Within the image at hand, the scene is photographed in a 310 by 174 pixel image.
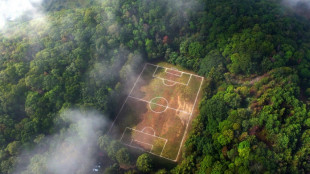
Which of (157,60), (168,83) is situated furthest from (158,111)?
(157,60)

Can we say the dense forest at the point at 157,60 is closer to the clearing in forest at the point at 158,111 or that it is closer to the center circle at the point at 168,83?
the clearing in forest at the point at 158,111

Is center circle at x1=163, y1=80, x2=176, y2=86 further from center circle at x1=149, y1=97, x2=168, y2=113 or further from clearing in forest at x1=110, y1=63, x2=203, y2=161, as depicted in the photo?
center circle at x1=149, y1=97, x2=168, y2=113

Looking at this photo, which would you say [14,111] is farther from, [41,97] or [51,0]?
[51,0]

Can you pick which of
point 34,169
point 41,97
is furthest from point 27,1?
point 34,169

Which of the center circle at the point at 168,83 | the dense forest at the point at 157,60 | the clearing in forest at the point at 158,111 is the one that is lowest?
the clearing in forest at the point at 158,111

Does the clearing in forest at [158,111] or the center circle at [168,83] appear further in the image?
the center circle at [168,83]

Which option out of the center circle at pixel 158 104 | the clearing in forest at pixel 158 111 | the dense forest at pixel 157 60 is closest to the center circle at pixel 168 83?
the clearing in forest at pixel 158 111
